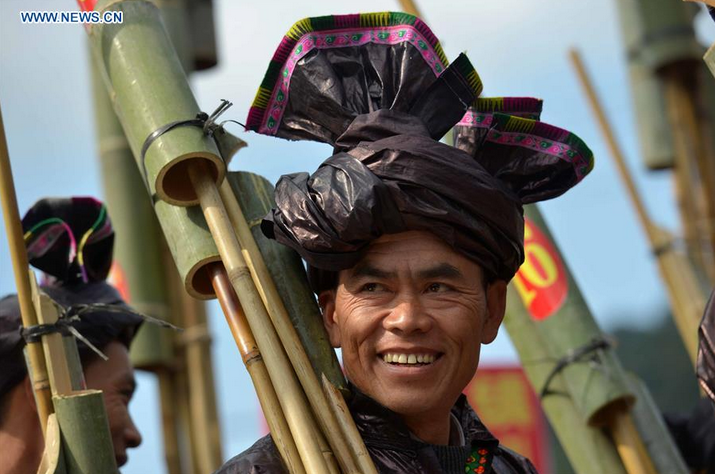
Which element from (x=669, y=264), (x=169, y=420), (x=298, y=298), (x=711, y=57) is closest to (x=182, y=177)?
(x=298, y=298)

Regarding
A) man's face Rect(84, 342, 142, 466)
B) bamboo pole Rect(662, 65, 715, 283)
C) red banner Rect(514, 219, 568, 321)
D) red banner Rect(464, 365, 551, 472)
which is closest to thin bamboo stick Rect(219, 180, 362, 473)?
man's face Rect(84, 342, 142, 466)

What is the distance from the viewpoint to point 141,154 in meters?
2.88

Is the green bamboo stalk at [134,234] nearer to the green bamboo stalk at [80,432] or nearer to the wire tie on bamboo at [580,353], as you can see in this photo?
the wire tie on bamboo at [580,353]

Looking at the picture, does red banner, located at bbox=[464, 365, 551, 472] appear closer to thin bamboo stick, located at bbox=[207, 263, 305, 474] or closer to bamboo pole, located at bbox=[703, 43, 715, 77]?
thin bamboo stick, located at bbox=[207, 263, 305, 474]

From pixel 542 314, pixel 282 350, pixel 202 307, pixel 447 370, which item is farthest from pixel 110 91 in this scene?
pixel 202 307

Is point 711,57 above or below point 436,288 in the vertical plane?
above

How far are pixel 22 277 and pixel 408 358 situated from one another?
80 centimetres

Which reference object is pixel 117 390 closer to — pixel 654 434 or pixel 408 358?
pixel 408 358

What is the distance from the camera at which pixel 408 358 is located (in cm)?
259

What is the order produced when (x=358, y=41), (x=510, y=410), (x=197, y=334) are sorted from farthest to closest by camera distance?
(x=510, y=410) < (x=197, y=334) < (x=358, y=41)

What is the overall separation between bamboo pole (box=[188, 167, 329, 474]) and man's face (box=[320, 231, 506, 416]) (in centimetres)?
13

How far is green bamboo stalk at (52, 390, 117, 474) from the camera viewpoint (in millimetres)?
2691

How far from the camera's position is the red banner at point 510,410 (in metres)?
8.43

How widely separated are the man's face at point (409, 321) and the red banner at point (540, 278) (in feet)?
3.86
